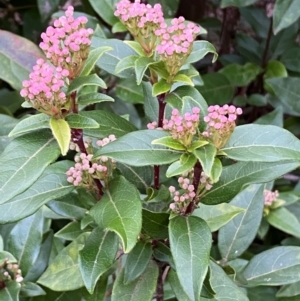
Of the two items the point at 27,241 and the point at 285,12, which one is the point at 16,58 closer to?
the point at 27,241

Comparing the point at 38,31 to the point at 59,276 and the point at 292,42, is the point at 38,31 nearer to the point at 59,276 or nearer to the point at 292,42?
the point at 292,42

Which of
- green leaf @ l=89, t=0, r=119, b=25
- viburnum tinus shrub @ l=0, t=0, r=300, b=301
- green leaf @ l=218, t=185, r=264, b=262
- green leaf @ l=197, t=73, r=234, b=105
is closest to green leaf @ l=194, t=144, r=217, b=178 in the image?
viburnum tinus shrub @ l=0, t=0, r=300, b=301

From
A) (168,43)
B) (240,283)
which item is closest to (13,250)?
(240,283)

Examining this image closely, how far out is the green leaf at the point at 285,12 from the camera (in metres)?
1.19

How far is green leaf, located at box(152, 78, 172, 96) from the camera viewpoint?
2.21 ft

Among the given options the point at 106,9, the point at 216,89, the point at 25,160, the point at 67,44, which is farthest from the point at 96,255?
the point at 216,89

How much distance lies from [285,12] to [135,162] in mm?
748

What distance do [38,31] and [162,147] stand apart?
110 cm

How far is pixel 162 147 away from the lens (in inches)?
25.5

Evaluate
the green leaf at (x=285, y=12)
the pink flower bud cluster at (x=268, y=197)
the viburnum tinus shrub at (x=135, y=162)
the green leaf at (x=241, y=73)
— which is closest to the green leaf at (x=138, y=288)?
the viburnum tinus shrub at (x=135, y=162)

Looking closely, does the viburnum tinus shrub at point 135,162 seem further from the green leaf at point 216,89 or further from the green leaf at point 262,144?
the green leaf at point 216,89

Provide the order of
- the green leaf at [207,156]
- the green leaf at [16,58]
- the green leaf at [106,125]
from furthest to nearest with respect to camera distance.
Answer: the green leaf at [16,58], the green leaf at [106,125], the green leaf at [207,156]

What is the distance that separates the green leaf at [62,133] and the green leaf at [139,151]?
46mm

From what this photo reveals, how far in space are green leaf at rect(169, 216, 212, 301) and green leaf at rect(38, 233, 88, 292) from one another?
0.24m
